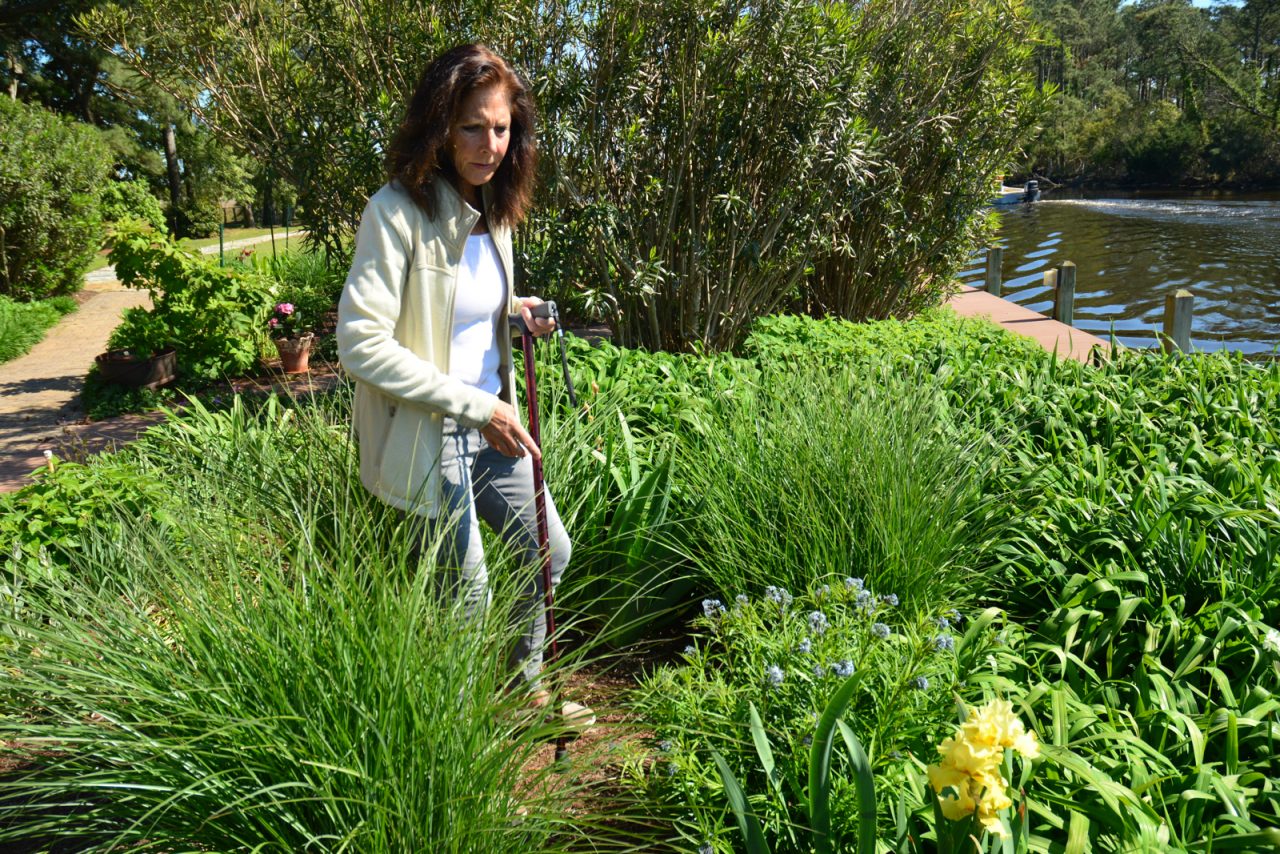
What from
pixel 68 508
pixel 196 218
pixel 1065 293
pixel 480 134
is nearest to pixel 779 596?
pixel 480 134

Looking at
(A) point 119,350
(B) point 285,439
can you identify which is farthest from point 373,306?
(A) point 119,350

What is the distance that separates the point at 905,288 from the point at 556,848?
8166 mm

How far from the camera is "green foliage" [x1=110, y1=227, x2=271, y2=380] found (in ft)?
31.2

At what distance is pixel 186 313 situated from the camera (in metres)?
9.61

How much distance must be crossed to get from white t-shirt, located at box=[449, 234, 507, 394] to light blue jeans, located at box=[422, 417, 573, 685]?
0.16 meters

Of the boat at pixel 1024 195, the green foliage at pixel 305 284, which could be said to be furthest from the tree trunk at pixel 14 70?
the boat at pixel 1024 195

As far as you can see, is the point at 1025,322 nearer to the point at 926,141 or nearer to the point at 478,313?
the point at 926,141

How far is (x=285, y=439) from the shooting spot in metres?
3.38

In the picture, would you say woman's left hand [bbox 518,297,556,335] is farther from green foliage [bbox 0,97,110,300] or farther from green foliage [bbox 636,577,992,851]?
green foliage [bbox 0,97,110,300]

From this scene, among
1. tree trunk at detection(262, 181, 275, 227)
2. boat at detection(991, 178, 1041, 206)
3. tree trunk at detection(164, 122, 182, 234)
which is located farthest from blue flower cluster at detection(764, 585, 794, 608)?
boat at detection(991, 178, 1041, 206)

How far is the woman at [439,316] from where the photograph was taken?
2.31 m

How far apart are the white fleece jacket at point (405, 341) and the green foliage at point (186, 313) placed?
7.77 meters

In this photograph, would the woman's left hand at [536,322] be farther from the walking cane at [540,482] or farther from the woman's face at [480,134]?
the woman's face at [480,134]

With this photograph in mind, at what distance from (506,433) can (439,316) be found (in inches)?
13.7
